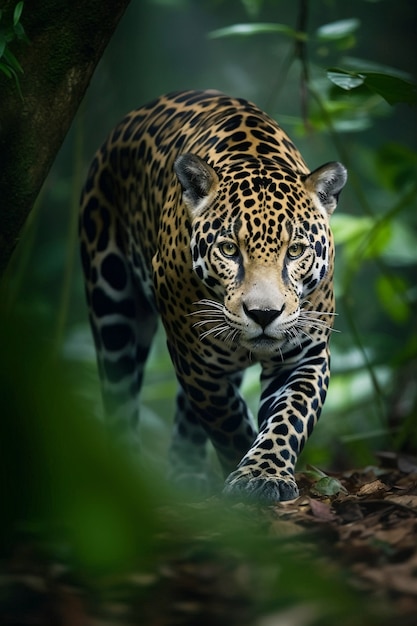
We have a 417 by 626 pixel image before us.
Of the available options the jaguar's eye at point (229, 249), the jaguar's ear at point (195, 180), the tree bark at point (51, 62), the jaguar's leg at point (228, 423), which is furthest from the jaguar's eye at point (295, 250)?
the tree bark at point (51, 62)

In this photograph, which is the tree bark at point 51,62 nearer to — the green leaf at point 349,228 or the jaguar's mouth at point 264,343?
the jaguar's mouth at point 264,343

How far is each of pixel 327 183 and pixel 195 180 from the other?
709mm

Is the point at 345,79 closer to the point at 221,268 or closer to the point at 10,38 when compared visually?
the point at 221,268

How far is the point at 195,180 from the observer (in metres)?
4.88

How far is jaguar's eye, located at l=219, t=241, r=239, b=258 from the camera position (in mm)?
4598

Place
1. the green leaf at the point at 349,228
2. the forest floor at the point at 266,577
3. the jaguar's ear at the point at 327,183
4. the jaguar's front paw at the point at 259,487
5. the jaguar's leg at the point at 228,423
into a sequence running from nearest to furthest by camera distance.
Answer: the forest floor at the point at 266,577 → the jaguar's front paw at the point at 259,487 → the jaguar's ear at the point at 327,183 → the jaguar's leg at the point at 228,423 → the green leaf at the point at 349,228

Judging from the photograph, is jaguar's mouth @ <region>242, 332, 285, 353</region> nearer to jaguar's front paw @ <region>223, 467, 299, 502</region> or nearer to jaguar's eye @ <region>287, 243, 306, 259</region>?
jaguar's eye @ <region>287, 243, 306, 259</region>

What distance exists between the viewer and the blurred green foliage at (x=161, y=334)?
79cm

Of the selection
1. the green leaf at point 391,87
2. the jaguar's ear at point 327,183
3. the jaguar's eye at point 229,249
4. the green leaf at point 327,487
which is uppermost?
the green leaf at point 391,87

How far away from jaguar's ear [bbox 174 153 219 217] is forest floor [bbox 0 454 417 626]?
1.61m

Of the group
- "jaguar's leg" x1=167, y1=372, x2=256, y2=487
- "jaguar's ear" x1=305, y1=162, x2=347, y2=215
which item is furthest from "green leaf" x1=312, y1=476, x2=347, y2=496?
"jaguar's ear" x1=305, y1=162, x2=347, y2=215

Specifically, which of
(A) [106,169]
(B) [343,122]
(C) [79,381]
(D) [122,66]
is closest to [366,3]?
(D) [122,66]

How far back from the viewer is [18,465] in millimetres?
815

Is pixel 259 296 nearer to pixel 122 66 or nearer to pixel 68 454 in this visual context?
pixel 68 454
